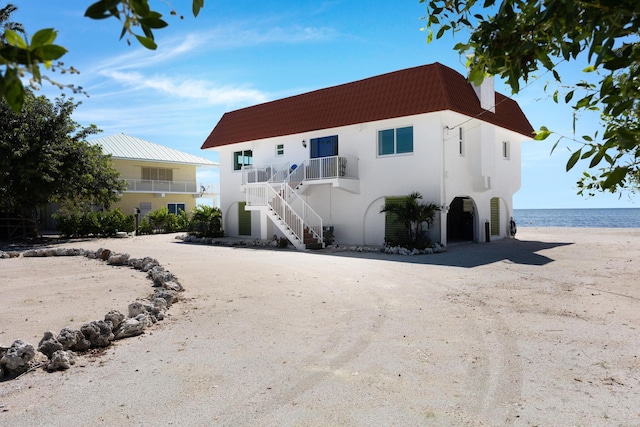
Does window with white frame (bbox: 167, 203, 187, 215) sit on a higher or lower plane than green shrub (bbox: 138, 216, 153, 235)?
higher

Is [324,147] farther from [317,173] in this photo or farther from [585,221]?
[585,221]

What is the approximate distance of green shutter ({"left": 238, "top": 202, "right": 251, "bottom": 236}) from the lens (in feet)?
92.3

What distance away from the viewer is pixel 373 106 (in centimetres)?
2100

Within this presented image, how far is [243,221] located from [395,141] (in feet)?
39.0

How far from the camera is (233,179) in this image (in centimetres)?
2884

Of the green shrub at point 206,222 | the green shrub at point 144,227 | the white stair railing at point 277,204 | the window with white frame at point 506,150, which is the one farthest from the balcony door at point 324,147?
the green shrub at point 144,227

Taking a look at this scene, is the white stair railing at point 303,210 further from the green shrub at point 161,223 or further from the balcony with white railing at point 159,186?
the balcony with white railing at point 159,186

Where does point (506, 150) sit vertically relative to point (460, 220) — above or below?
above

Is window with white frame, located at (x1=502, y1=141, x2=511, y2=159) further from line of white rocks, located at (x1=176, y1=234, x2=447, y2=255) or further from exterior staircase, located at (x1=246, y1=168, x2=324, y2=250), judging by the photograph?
exterior staircase, located at (x1=246, y1=168, x2=324, y2=250)

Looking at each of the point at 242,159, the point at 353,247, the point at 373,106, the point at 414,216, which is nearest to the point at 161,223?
the point at 242,159

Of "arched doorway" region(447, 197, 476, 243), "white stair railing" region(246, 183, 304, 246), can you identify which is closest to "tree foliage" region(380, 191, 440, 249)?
"white stair railing" region(246, 183, 304, 246)

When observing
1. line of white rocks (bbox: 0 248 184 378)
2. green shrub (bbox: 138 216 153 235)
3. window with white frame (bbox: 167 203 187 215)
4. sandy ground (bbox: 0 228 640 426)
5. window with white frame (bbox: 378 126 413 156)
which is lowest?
sandy ground (bbox: 0 228 640 426)

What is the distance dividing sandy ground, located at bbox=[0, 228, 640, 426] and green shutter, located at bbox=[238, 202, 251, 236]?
54.4 feet

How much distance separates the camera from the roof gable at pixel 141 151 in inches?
1537
